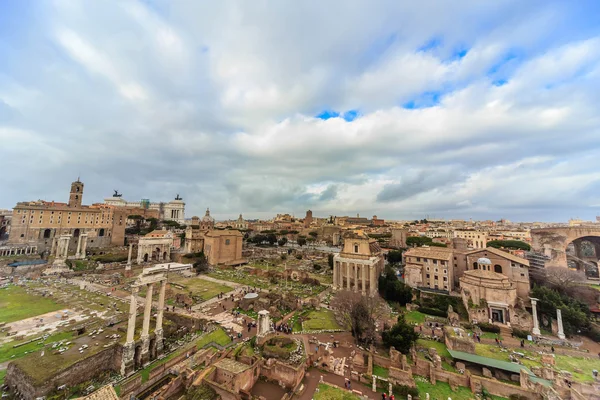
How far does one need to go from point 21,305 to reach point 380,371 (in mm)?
43252

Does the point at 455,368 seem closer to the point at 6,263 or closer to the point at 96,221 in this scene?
the point at 6,263

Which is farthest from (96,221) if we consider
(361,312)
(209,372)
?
(361,312)

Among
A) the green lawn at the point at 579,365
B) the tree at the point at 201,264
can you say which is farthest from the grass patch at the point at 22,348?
the green lawn at the point at 579,365

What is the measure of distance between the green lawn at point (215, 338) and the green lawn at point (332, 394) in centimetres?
1039

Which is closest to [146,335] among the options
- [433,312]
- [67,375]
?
[67,375]

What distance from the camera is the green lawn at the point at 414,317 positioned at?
2852cm

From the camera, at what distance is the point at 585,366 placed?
1973 centimetres

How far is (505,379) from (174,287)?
140ft

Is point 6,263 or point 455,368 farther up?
point 6,263

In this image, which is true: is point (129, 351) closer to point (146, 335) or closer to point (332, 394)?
point (146, 335)

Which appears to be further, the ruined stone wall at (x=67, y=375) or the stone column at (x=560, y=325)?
the stone column at (x=560, y=325)

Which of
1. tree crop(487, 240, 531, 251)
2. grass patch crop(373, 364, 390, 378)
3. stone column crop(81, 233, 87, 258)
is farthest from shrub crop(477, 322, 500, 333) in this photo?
stone column crop(81, 233, 87, 258)

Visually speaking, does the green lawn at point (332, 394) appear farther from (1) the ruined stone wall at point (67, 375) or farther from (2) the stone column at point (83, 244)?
(2) the stone column at point (83, 244)

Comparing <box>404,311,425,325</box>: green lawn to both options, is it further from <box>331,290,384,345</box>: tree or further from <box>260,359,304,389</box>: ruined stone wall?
<box>260,359,304,389</box>: ruined stone wall
